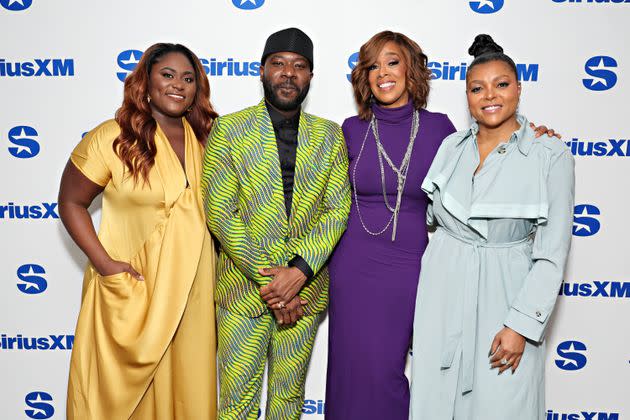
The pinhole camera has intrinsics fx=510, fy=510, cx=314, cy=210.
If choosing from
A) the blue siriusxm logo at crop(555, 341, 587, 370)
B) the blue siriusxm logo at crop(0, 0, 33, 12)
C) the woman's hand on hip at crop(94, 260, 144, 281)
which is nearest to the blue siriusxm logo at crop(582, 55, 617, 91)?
the blue siriusxm logo at crop(555, 341, 587, 370)

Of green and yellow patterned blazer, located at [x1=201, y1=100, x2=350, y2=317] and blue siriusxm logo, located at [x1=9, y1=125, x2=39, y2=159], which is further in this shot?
blue siriusxm logo, located at [x1=9, y1=125, x2=39, y2=159]

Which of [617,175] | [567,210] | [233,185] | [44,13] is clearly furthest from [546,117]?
[44,13]

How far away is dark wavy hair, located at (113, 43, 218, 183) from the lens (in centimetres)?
220

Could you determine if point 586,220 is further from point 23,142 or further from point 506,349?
point 23,142

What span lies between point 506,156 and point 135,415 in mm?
1992

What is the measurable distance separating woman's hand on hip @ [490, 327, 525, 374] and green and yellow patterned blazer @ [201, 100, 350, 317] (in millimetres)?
787

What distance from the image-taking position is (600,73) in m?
2.84

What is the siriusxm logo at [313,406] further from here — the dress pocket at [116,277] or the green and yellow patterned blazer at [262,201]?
the dress pocket at [116,277]

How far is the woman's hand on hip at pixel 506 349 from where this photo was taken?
192cm

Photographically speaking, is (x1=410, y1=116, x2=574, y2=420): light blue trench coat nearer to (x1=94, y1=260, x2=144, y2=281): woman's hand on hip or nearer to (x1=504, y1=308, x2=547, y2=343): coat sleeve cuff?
(x1=504, y1=308, x2=547, y2=343): coat sleeve cuff

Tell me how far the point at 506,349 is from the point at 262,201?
1136 mm

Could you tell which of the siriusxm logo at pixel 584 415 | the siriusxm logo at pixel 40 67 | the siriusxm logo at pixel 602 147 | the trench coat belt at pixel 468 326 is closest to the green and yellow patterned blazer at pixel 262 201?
the trench coat belt at pixel 468 326

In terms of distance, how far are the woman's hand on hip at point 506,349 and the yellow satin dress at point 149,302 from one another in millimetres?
1244

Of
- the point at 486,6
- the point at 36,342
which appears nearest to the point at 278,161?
the point at 486,6
